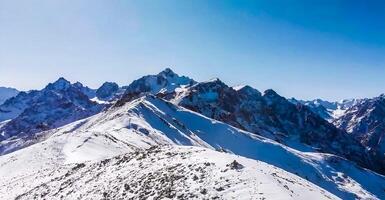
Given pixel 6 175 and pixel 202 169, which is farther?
pixel 6 175

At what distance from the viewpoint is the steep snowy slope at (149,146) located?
5366cm

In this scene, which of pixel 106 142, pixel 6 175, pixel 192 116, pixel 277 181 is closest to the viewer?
pixel 277 181

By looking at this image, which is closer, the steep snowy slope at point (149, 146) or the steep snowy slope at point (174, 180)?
the steep snowy slope at point (174, 180)

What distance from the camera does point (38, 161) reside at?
235 feet

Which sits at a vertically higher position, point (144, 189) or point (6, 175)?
point (144, 189)

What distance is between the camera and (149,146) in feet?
310

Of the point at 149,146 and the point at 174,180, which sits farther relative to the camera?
the point at 149,146

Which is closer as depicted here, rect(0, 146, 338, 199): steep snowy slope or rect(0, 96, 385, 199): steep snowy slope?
rect(0, 146, 338, 199): steep snowy slope

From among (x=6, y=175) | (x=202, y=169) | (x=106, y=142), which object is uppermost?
(x=202, y=169)

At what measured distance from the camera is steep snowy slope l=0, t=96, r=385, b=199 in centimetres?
5366

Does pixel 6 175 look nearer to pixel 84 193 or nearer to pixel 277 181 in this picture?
pixel 84 193

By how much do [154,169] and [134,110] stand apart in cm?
10141

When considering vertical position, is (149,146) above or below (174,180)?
below

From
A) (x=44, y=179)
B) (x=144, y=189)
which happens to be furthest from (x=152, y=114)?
(x=144, y=189)
